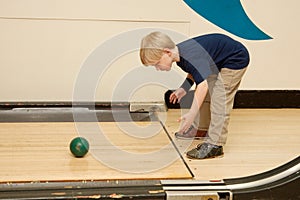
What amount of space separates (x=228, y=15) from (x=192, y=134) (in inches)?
31.9

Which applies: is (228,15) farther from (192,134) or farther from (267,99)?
(192,134)

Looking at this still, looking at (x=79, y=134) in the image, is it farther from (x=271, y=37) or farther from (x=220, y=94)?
(x=271, y=37)

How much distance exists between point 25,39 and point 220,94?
109 cm

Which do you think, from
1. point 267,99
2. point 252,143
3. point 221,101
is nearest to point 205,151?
point 221,101

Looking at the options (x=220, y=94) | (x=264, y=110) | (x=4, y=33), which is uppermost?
(x=4, y=33)

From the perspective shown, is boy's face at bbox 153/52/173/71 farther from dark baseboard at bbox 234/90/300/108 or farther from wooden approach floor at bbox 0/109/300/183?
dark baseboard at bbox 234/90/300/108

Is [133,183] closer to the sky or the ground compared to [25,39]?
closer to the ground

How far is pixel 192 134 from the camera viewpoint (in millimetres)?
2262

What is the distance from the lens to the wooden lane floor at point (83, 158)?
5.90 feet

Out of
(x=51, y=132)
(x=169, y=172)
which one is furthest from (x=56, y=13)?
(x=169, y=172)

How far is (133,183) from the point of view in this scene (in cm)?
171

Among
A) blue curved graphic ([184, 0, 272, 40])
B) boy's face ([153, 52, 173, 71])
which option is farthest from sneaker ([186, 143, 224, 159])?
blue curved graphic ([184, 0, 272, 40])

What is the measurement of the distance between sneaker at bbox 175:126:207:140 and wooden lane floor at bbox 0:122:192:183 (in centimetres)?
6

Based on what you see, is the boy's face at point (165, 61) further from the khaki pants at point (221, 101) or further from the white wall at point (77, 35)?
the white wall at point (77, 35)
